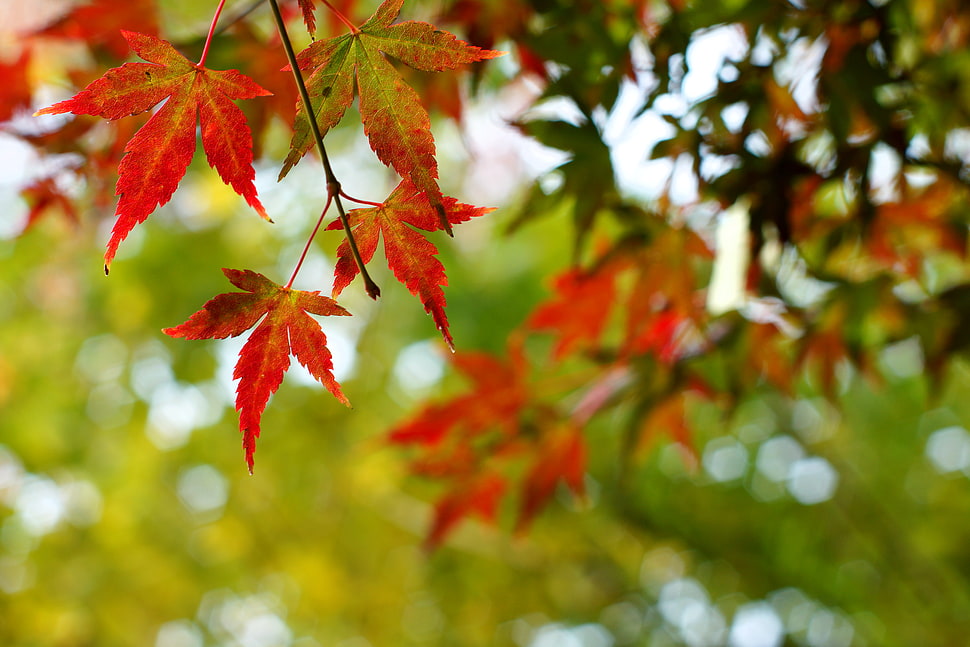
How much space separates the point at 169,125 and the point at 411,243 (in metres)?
0.11

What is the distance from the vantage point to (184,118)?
1.03ft

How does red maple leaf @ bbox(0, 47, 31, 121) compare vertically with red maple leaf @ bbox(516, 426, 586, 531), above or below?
above

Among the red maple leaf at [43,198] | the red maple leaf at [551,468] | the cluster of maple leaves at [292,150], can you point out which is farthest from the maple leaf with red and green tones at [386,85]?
the red maple leaf at [551,468]

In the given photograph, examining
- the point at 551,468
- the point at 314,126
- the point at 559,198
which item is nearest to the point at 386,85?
the point at 314,126

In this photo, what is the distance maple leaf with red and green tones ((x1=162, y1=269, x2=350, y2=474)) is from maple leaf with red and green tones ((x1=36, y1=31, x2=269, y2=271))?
36mm

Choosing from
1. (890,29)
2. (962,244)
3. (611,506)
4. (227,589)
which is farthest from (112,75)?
(227,589)

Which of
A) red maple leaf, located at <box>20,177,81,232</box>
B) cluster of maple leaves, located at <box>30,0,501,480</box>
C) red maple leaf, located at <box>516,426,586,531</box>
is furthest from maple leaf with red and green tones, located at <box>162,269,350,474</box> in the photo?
red maple leaf, located at <box>516,426,586,531</box>

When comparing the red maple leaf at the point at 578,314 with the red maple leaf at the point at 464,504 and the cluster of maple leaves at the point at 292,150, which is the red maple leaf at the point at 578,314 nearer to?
the red maple leaf at the point at 464,504

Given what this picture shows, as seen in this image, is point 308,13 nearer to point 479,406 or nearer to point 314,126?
point 314,126

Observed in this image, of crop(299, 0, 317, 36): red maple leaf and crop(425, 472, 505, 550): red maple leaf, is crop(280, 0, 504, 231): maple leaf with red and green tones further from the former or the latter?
crop(425, 472, 505, 550): red maple leaf

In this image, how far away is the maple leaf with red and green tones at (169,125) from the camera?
0.98 ft

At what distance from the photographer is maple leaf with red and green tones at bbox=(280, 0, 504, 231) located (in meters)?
0.28

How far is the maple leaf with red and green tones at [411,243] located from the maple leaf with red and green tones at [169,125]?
1.6 inches

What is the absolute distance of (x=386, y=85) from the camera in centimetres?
29
